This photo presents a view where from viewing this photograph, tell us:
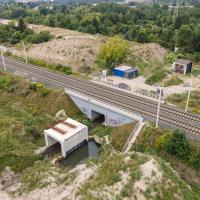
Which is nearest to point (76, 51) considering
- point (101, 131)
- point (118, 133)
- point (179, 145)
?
point (101, 131)

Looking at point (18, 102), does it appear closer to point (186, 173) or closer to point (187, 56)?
point (186, 173)

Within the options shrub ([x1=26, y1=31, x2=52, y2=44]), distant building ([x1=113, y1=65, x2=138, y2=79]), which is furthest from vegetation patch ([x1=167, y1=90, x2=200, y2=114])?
shrub ([x1=26, y1=31, x2=52, y2=44])

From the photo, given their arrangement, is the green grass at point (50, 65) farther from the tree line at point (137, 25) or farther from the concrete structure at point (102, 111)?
the tree line at point (137, 25)

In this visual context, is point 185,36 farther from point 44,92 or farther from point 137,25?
point 44,92

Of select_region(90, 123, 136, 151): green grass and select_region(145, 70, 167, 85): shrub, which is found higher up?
select_region(145, 70, 167, 85): shrub

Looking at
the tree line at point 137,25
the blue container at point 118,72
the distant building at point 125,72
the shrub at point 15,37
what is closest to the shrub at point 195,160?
the distant building at point 125,72

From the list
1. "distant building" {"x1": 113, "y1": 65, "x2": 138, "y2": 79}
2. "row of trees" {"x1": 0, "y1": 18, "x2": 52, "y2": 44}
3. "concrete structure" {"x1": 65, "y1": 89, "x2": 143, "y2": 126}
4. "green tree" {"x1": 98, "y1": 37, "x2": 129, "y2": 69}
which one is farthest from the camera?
"row of trees" {"x1": 0, "y1": 18, "x2": 52, "y2": 44}

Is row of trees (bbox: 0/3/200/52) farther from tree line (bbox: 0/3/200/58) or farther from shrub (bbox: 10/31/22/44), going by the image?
shrub (bbox: 10/31/22/44)
